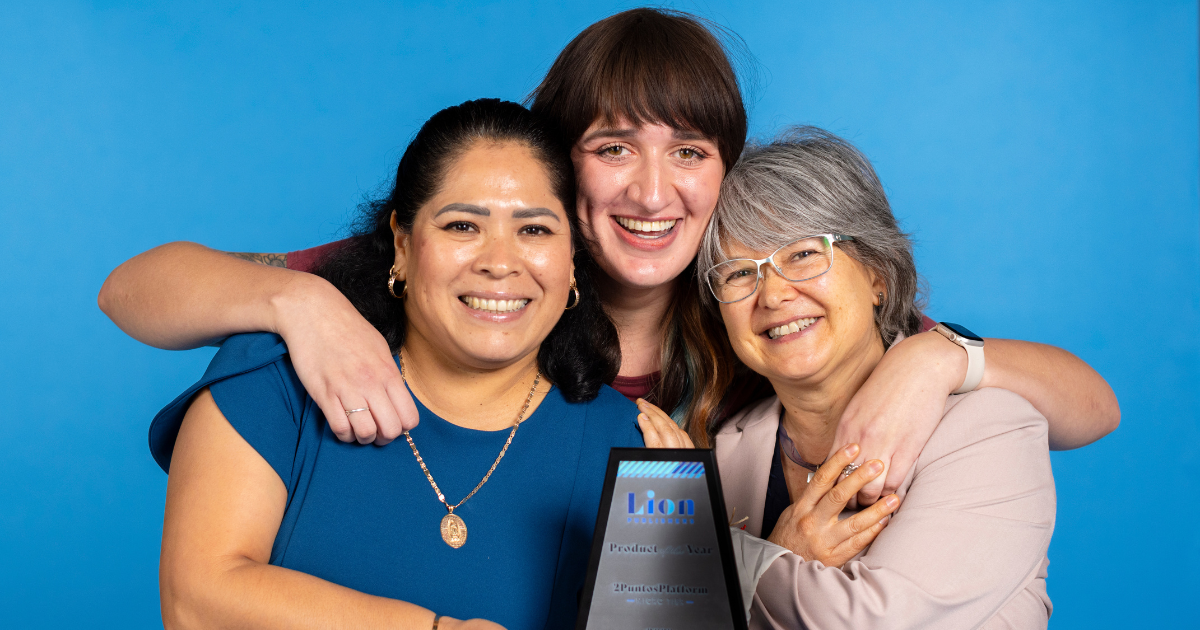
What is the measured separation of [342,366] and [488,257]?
1.26ft

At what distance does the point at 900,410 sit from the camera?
2.13m

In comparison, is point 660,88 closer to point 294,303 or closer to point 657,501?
point 294,303

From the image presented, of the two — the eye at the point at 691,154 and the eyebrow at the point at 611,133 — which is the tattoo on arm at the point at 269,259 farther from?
the eye at the point at 691,154

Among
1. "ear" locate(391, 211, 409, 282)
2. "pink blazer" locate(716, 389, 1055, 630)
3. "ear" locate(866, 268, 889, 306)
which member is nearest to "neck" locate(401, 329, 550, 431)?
"ear" locate(391, 211, 409, 282)

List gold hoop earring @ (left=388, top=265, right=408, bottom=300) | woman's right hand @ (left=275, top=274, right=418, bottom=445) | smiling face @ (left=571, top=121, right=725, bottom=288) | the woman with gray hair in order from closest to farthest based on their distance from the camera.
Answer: woman's right hand @ (left=275, top=274, right=418, bottom=445)
the woman with gray hair
gold hoop earring @ (left=388, top=265, right=408, bottom=300)
smiling face @ (left=571, top=121, right=725, bottom=288)

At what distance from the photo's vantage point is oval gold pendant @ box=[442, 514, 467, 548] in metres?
2.00

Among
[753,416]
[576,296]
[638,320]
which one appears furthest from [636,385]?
[576,296]

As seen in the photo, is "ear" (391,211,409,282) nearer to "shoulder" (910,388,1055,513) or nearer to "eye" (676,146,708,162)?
"eye" (676,146,708,162)

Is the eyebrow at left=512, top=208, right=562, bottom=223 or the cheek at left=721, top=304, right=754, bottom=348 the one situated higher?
the eyebrow at left=512, top=208, right=562, bottom=223

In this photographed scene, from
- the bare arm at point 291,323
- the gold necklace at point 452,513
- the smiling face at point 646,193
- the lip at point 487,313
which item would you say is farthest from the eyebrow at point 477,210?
the gold necklace at point 452,513

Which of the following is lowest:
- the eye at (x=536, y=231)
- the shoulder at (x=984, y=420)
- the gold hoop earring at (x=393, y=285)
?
the shoulder at (x=984, y=420)

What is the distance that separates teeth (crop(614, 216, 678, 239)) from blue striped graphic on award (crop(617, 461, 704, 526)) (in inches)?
38.1

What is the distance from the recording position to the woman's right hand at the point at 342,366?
1.90m

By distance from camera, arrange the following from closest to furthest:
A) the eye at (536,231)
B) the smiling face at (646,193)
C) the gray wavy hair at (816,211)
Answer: the eye at (536,231) → the gray wavy hair at (816,211) → the smiling face at (646,193)
